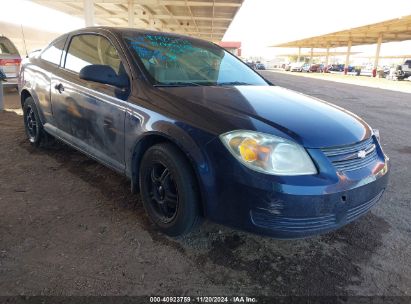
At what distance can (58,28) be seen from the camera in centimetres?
2466

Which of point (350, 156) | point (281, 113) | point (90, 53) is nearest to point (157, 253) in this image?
point (281, 113)

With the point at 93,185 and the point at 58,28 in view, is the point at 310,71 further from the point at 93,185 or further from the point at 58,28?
the point at 93,185

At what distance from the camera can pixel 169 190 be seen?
8.09 ft

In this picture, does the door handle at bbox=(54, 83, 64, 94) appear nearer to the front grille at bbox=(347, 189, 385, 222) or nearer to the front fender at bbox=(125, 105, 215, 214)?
the front fender at bbox=(125, 105, 215, 214)

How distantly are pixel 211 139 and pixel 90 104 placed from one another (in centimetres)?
148

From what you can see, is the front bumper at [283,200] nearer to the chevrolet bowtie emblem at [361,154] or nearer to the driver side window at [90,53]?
the chevrolet bowtie emblem at [361,154]

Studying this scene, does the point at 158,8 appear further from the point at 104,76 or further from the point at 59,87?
the point at 104,76

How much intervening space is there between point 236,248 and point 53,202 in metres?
1.73

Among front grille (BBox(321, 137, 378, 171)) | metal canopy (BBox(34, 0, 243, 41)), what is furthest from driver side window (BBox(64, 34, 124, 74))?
metal canopy (BBox(34, 0, 243, 41))

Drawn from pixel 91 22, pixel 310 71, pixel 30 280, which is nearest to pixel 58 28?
pixel 91 22

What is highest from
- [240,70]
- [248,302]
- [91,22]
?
[91,22]

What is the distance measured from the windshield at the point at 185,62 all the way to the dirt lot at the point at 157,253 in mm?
1206

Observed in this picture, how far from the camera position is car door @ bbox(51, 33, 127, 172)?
9.36 feet

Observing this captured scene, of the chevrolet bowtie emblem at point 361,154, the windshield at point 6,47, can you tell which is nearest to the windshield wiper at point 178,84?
the chevrolet bowtie emblem at point 361,154
